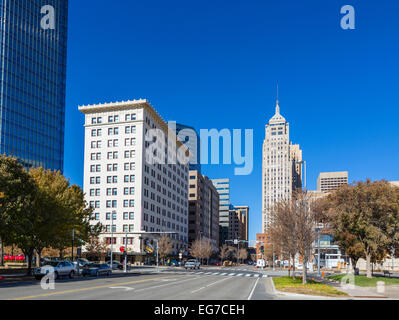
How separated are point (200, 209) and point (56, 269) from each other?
5042 inches

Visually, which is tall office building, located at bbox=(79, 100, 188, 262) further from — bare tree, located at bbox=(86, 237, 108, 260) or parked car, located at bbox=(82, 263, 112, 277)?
parked car, located at bbox=(82, 263, 112, 277)

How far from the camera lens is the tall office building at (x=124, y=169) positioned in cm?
10481

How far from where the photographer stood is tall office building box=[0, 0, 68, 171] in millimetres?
131625

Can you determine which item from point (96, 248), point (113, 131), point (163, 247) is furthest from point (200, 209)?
point (96, 248)

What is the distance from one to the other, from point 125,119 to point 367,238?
249ft

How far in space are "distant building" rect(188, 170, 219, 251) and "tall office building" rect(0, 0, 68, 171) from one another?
49.6 meters

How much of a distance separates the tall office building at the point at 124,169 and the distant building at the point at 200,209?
4334cm

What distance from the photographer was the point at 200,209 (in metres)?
168

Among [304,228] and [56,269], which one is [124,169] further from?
[304,228]

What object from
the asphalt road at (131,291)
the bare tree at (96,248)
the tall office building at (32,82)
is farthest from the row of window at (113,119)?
the asphalt road at (131,291)

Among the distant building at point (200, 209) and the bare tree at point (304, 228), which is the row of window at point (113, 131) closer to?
the distant building at point (200, 209)

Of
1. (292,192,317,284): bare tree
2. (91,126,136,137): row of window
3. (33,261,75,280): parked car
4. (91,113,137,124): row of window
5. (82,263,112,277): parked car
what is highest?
(91,113,137,124): row of window

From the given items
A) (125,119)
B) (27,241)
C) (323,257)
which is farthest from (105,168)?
(323,257)

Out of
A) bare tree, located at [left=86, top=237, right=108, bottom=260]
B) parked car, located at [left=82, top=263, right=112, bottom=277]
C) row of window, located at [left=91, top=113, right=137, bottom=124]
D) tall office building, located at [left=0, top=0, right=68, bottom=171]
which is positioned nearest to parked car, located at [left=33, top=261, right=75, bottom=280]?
parked car, located at [left=82, top=263, right=112, bottom=277]
